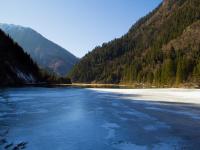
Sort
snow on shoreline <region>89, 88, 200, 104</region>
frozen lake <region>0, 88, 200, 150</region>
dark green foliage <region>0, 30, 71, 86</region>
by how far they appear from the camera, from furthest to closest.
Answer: dark green foliage <region>0, 30, 71, 86</region>
snow on shoreline <region>89, 88, 200, 104</region>
frozen lake <region>0, 88, 200, 150</region>

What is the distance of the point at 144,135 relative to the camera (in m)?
16.3

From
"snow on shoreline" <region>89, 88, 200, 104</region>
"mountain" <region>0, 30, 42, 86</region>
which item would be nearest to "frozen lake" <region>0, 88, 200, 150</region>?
"snow on shoreline" <region>89, 88, 200, 104</region>

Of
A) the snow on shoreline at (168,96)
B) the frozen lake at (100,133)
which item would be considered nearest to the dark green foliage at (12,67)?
the snow on shoreline at (168,96)

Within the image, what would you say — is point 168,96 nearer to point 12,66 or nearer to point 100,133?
point 100,133

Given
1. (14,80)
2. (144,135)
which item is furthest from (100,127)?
(14,80)

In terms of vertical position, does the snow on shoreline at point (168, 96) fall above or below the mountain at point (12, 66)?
below

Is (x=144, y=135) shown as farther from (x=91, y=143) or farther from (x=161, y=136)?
(x=91, y=143)

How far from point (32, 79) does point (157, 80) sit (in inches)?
2660

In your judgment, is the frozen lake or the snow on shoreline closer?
the frozen lake

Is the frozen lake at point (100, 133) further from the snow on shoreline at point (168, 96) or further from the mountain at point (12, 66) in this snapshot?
the mountain at point (12, 66)

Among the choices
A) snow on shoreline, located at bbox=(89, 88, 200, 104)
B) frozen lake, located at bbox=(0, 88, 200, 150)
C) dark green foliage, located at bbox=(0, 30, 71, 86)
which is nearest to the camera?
frozen lake, located at bbox=(0, 88, 200, 150)

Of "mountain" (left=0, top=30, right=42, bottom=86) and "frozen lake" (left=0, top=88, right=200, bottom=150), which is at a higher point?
"mountain" (left=0, top=30, right=42, bottom=86)

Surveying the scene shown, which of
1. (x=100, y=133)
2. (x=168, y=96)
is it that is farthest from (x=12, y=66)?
(x=100, y=133)

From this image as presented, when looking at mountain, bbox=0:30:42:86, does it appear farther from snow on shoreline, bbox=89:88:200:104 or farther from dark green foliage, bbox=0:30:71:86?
snow on shoreline, bbox=89:88:200:104
